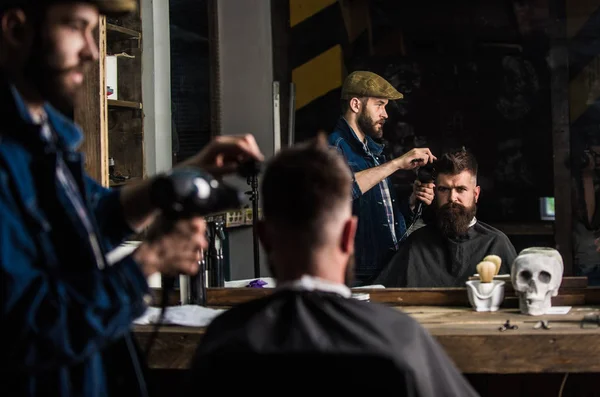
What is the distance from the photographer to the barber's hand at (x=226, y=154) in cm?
205

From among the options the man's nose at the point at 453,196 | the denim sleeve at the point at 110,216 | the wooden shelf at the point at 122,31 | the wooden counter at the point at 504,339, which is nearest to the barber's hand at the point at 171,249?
the denim sleeve at the point at 110,216

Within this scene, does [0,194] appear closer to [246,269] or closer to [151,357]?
[151,357]

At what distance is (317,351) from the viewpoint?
166 cm

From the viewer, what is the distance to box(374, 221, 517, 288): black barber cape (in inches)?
127

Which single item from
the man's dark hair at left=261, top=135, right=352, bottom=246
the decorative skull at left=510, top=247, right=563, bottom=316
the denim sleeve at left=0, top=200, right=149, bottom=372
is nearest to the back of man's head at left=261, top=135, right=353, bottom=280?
the man's dark hair at left=261, top=135, right=352, bottom=246

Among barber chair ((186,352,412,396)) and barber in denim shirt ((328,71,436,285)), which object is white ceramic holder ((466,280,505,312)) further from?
barber chair ((186,352,412,396))

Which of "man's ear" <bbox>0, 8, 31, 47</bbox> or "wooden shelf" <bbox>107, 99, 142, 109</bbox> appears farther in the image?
"wooden shelf" <bbox>107, 99, 142, 109</bbox>

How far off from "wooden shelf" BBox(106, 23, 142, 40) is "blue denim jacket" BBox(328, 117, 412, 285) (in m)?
1.09

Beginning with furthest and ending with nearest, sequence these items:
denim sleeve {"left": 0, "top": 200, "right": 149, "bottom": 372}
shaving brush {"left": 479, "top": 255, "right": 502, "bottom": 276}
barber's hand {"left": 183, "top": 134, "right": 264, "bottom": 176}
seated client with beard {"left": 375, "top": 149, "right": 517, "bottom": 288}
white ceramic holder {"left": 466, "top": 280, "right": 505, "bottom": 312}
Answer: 1. seated client with beard {"left": 375, "top": 149, "right": 517, "bottom": 288}
2. shaving brush {"left": 479, "top": 255, "right": 502, "bottom": 276}
3. white ceramic holder {"left": 466, "top": 280, "right": 505, "bottom": 312}
4. barber's hand {"left": 183, "top": 134, "right": 264, "bottom": 176}
5. denim sleeve {"left": 0, "top": 200, "right": 149, "bottom": 372}

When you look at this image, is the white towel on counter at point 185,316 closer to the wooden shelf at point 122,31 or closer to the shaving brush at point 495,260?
the shaving brush at point 495,260

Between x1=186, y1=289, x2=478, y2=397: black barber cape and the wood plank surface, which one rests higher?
x1=186, y1=289, x2=478, y2=397: black barber cape

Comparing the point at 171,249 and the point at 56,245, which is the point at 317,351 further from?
the point at 56,245

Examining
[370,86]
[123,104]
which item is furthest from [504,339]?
[123,104]

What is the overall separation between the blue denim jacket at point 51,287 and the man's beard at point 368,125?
1784 mm
